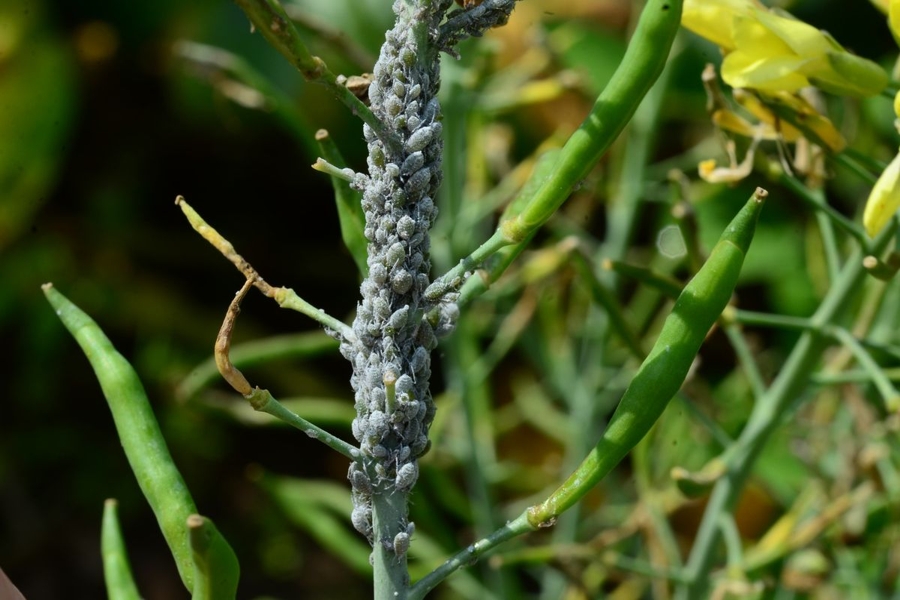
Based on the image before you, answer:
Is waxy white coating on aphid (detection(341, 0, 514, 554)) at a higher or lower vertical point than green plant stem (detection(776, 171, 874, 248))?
higher

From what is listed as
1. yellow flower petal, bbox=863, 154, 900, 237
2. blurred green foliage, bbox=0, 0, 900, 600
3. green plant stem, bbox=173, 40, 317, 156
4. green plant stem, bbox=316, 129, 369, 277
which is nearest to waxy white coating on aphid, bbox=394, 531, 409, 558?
green plant stem, bbox=316, 129, 369, 277

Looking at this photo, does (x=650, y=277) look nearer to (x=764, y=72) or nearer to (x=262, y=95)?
(x=764, y=72)

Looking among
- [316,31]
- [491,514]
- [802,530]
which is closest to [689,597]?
[802,530]

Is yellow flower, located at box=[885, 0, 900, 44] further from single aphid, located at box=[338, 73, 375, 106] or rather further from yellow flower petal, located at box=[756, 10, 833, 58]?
single aphid, located at box=[338, 73, 375, 106]

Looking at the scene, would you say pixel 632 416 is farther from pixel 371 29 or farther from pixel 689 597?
pixel 371 29

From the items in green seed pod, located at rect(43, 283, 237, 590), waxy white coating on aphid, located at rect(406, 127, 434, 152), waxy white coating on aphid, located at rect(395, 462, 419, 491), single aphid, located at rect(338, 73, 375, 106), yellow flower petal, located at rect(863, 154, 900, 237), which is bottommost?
yellow flower petal, located at rect(863, 154, 900, 237)

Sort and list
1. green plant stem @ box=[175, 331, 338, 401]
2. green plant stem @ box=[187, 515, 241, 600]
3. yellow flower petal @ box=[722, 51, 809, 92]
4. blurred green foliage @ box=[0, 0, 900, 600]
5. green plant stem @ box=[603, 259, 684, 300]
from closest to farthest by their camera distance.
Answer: green plant stem @ box=[187, 515, 241, 600] → yellow flower petal @ box=[722, 51, 809, 92] → green plant stem @ box=[603, 259, 684, 300] → green plant stem @ box=[175, 331, 338, 401] → blurred green foliage @ box=[0, 0, 900, 600]

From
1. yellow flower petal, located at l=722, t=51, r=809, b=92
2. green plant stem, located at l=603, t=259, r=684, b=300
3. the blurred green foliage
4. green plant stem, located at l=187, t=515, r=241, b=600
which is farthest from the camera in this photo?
the blurred green foliage
